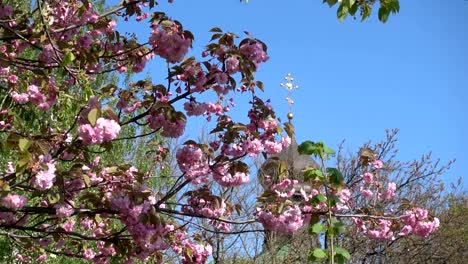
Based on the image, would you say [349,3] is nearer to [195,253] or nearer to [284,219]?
[284,219]

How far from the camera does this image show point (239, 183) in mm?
3949

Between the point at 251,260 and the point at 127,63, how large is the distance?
7072mm

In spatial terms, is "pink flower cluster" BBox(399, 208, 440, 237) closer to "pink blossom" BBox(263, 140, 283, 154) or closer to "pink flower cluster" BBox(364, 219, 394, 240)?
"pink flower cluster" BBox(364, 219, 394, 240)

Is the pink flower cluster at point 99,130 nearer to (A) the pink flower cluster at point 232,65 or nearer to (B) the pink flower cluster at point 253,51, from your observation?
(A) the pink flower cluster at point 232,65

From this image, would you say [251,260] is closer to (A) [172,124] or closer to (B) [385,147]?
Result: (B) [385,147]

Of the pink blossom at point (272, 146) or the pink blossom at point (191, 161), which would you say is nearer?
the pink blossom at point (191, 161)

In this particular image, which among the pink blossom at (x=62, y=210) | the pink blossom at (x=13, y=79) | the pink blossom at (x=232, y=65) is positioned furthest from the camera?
the pink blossom at (x=13, y=79)

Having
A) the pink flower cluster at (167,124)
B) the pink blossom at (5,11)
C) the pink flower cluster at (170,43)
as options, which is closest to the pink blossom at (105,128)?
the pink flower cluster at (167,124)

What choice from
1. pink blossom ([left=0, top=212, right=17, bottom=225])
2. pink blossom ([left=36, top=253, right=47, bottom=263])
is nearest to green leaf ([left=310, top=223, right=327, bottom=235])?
pink blossom ([left=0, top=212, right=17, bottom=225])

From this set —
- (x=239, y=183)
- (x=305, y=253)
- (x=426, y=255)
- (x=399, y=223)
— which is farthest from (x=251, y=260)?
(x=239, y=183)

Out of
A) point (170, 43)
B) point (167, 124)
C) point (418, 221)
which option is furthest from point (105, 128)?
point (418, 221)

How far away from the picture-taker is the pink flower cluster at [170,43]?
3.54 m

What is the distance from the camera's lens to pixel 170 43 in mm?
3547

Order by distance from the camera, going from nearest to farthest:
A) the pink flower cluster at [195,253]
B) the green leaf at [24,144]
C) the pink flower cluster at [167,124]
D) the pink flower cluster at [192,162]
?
1. the green leaf at [24,144]
2. the pink flower cluster at [167,124]
3. the pink flower cluster at [192,162]
4. the pink flower cluster at [195,253]
